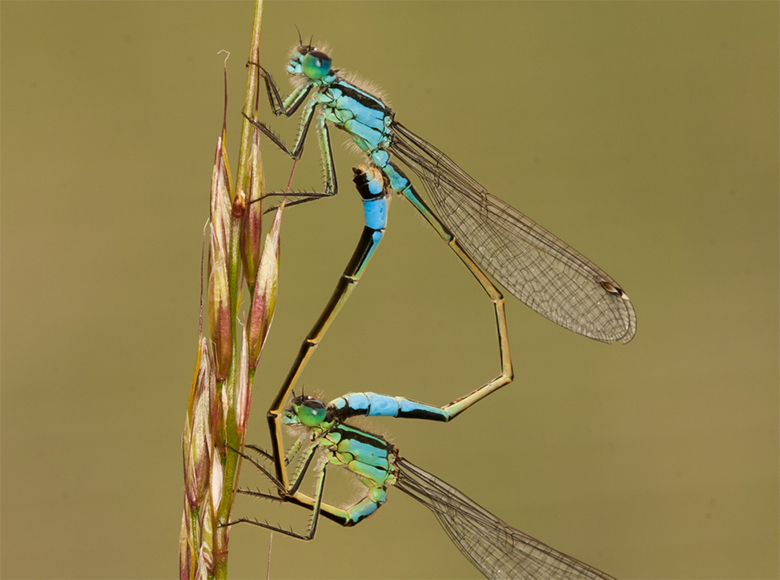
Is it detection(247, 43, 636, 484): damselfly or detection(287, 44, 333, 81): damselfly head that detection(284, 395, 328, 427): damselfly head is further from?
detection(287, 44, 333, 81): damselfly head

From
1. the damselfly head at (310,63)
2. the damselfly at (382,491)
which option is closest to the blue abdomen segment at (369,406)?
the damselfly at (382,491)

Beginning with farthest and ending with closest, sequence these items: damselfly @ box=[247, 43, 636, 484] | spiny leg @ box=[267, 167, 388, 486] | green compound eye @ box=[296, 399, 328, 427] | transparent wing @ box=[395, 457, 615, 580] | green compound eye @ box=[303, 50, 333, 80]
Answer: transparent wing @ box=[395, 457, 615, 580] < damselfly @ box=[247, 43, 636, 484] < green compound eye @ box=[296, 399, 328, 427] < green compound eye @ box=[303, 50, 333, 80] < spiny leg @ box=[267, 167, 388, 486]

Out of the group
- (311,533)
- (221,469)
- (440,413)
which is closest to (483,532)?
(440,413)

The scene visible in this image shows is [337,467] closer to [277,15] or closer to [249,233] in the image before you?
[249,233]

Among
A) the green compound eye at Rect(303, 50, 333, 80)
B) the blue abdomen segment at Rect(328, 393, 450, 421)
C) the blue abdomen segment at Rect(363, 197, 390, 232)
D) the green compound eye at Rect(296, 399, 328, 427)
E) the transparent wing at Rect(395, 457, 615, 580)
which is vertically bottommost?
the transparent wing at Rect(395, 457, 615, 580)

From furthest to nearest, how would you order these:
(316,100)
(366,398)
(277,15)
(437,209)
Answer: (277,15) < (437,209) < (366,398) < (316,100)

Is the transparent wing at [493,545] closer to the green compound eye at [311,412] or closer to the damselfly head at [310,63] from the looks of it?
the green compound eye at [311,412]

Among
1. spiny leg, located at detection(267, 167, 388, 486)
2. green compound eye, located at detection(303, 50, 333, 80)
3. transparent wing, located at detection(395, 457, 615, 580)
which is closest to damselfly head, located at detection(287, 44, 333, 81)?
green compound eye, located at detection(303, 50, 333, 80)
